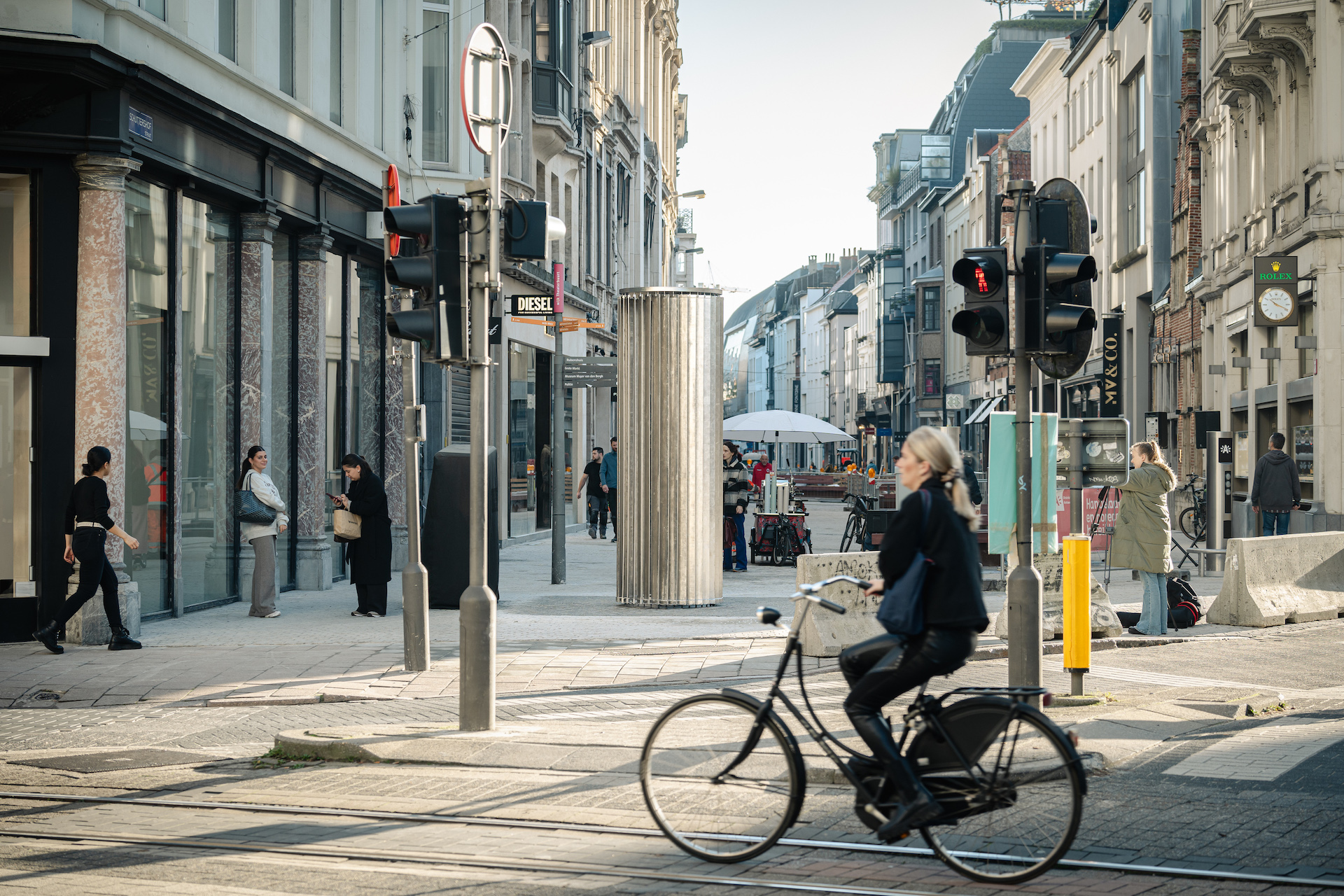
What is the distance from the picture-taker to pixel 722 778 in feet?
20.1

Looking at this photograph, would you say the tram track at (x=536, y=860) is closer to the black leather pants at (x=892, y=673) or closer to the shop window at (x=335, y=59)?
the black leather pants at (x=892, y=673)

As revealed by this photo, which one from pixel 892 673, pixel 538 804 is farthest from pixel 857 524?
pixel 892 673

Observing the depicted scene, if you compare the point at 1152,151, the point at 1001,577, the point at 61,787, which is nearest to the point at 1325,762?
the point at 61,787

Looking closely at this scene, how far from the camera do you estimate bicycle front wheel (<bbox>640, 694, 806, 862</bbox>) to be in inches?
238

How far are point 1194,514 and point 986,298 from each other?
24167 mm

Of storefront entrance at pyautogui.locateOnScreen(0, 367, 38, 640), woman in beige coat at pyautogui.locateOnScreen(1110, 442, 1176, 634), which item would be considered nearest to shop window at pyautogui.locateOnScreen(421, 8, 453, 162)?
storefront entrance at pyautogui.locateOnScreen(0, 367, 38, 640)

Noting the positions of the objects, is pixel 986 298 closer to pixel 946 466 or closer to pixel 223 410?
pixel 946 466

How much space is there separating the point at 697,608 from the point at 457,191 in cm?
917

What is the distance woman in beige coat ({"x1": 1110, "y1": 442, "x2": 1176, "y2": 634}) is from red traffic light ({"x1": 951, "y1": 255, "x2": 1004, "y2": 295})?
5596mm

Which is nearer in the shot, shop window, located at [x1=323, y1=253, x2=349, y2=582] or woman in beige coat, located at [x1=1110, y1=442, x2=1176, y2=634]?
woman in beige coat, located at [x1=1110, y1=442, x2=1176, y2=634]

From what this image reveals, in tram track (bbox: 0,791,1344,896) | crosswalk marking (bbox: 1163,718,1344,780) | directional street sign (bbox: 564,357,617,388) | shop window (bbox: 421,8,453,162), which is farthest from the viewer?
shop window (bbox: 421,8,453,162)

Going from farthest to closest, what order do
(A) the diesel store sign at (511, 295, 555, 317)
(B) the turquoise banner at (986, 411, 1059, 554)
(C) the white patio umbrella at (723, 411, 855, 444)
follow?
(C) the white patio umbrella at (723, 411, 855, 444)
(A) the diesel store sign at (511, 295, 555, 317)
(B) the turquoise banner at (986, 411, 1059, 554)

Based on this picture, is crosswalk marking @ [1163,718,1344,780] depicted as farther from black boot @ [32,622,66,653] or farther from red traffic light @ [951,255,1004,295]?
black boot @ [32,622,66,653]

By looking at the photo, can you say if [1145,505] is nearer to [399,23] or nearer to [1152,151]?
[399,23]
